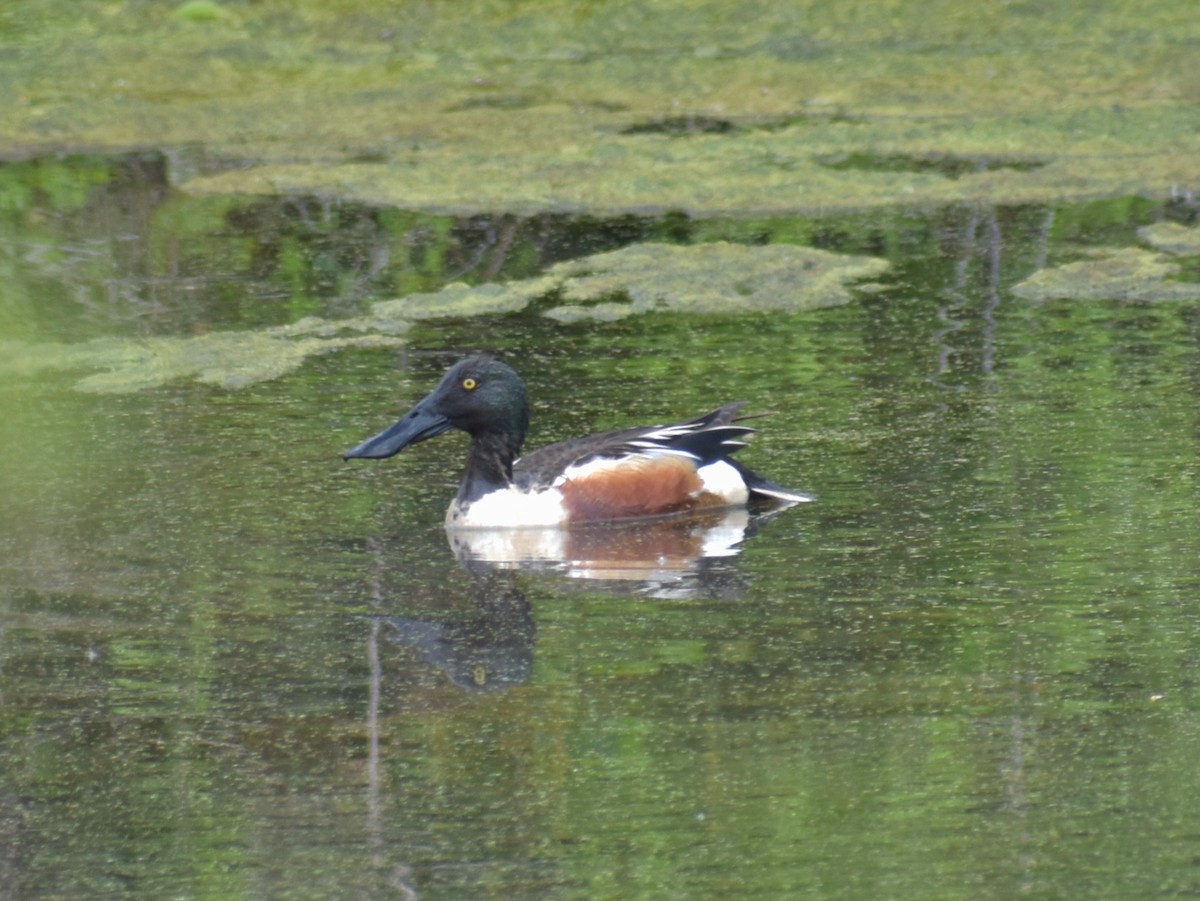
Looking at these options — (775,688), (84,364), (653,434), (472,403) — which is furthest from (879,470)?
(84,364)

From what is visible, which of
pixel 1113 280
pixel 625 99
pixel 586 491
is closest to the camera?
pixel 586 491

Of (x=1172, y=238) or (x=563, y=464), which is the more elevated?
(x=1172, y=238)

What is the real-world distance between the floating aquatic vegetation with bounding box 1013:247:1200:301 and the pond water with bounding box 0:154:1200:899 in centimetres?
12

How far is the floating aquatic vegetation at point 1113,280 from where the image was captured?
28.0 feet

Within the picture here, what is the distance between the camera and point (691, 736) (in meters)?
4.71

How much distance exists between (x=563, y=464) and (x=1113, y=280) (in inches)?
120

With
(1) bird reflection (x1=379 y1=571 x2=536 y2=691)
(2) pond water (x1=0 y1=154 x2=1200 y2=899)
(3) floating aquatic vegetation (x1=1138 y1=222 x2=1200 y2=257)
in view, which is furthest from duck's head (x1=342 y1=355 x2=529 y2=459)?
(3) floating aquatic vegetation (x1=1138 y1=222 x2=1200 y2=257)

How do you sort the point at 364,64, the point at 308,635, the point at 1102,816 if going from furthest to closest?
the point at 364,64
the point at 308,635
the point at 1102,816

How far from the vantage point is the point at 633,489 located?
6664 millimetres

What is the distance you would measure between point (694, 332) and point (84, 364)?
2304 millimetres

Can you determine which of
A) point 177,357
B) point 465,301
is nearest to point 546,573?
point 177,357

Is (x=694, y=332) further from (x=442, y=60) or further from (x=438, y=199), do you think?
(x=442, y=60)

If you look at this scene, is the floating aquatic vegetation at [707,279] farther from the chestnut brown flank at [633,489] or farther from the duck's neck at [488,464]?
the chestnut brown flank at [633,489]

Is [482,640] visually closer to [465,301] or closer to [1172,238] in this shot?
[465,301]
